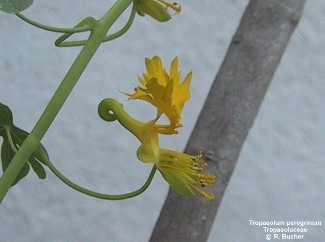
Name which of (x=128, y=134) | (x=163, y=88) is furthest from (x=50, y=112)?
(x=128, y=134)

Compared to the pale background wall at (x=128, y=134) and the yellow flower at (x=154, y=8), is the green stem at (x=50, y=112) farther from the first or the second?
the pale background wall at (x=128, y=134)

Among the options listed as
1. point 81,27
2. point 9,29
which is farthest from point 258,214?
point 81,27

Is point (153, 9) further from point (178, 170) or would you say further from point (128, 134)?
point (128, 134)

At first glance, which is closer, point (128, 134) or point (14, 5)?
point (14, 5)

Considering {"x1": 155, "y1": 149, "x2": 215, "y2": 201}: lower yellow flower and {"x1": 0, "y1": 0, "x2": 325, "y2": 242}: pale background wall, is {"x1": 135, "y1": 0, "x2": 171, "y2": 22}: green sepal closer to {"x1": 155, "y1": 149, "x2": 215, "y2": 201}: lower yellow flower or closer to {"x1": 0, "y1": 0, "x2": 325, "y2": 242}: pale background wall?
{"x1": 155, "y1": 149, "x2": 215, "y2": 201}: lower yellow flower

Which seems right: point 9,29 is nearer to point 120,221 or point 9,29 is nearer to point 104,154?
point 104,154

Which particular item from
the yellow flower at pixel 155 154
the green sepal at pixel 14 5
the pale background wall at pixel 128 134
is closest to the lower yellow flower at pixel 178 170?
the yellow flower at pixel 155 154
